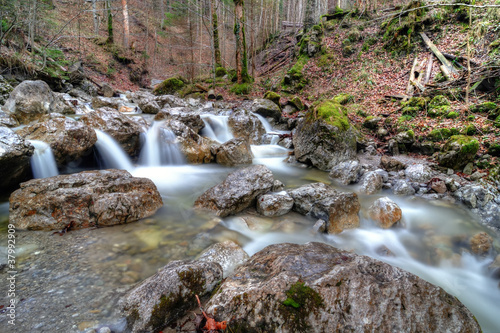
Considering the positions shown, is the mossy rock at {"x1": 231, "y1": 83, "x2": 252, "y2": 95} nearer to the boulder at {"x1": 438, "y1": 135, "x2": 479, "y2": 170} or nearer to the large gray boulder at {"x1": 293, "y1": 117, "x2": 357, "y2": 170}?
the large gray boulder at {"x1": 293, "y1": 117, "x2": 357, "y2": 170}

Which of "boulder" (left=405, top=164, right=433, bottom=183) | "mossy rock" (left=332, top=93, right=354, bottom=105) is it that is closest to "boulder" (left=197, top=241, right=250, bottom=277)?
"boulder" (left=405, top=164, right=433, bottom=183)

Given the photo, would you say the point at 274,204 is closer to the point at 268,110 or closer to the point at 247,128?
the point at 247,128

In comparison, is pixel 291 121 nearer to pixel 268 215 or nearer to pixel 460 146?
pixel 460 146

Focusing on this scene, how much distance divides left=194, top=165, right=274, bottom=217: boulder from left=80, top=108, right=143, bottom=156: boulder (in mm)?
3383

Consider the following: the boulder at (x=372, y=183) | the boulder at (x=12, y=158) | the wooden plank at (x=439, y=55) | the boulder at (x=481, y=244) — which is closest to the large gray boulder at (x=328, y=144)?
the boulder at (x=372, y=183)

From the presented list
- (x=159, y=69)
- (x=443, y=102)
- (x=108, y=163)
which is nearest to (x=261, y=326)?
(x=108, y=163)

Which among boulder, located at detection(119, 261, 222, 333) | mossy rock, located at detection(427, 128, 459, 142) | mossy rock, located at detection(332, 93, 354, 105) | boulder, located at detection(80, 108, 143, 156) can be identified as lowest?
boulder, located at detection(119, 261, 222, 333)

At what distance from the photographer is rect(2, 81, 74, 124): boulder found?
6039 mm

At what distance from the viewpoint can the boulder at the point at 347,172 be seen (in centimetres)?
589

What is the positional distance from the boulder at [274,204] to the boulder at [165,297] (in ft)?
6.71

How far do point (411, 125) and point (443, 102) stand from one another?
4.28 feet

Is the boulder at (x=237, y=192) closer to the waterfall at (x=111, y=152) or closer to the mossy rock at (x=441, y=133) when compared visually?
the waterfall at (x=111, y=152)

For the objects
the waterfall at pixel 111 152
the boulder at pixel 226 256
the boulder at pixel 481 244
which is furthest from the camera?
the waterfall at pixel 111 152

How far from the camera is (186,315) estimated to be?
200 centimetres
